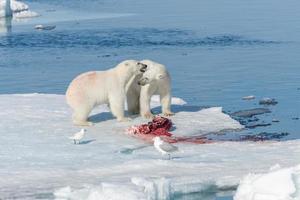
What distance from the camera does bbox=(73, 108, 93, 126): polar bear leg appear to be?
8.77 metres

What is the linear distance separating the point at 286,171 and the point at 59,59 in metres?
11.1

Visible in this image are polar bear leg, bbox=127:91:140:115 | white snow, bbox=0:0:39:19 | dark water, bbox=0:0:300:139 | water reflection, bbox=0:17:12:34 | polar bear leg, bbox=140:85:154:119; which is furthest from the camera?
white snow, bbox=0:0:39:19

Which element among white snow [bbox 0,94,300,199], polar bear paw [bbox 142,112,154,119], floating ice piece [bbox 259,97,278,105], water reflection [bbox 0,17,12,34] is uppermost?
white snow [bbox 0,94,300,199]

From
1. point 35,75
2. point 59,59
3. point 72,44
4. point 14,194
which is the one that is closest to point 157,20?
point 72,44

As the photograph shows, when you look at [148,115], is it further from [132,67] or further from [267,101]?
[267,101]

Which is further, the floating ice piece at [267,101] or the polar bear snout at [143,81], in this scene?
the floating ice piece at [267,101]

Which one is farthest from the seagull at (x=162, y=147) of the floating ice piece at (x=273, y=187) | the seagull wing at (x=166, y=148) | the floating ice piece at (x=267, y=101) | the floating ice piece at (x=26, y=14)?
the floating ice piece at (x=26, y=14)

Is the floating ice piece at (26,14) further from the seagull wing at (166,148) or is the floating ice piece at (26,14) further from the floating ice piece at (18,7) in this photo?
the seagull wing at (166,148)

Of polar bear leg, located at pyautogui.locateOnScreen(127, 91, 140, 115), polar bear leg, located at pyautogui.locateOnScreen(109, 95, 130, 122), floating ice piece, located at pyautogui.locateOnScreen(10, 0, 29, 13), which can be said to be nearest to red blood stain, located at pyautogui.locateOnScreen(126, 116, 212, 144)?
polar bear leg, located at pyautogui.locateOnScreen(109, 95, 130, 122)

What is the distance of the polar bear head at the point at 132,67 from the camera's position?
29.6ft

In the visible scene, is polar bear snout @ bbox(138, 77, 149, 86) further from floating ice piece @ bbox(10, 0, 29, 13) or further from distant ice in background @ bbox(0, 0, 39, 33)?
floating ice piece @ bbox(10, 0, 29, 13)

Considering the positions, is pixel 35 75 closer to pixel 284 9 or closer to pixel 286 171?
pixel 286 171

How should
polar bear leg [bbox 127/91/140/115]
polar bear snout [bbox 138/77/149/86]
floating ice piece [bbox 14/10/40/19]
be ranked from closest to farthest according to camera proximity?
polar bear snout [bbox 138/77/149/86] → polar bear leg [bbox 127/91/140/115] → floating ice piece [bbox 14/10/40/19]

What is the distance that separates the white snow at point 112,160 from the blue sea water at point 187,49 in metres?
0.90
